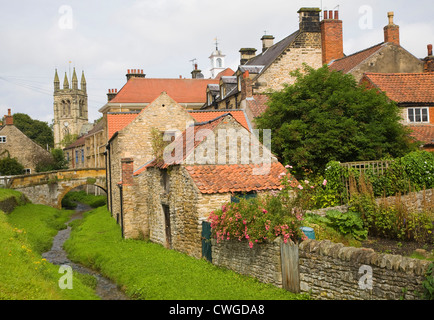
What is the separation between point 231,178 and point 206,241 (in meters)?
2.82

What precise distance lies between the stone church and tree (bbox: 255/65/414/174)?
104437 millimetres

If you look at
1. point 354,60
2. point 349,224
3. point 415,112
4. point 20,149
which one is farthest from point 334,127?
point 20,149

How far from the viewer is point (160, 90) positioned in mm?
50219

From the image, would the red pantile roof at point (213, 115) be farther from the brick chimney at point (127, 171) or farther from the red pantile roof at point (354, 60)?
the brick chimney at point (127, 171)

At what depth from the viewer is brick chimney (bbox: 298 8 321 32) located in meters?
35.9

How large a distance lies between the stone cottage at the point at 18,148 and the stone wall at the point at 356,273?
49415 mm

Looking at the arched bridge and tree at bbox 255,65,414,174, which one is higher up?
tree at bbox 255,65,414,174

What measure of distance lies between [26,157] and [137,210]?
123 ft

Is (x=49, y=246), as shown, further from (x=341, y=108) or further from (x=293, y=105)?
(x=341, y=108)

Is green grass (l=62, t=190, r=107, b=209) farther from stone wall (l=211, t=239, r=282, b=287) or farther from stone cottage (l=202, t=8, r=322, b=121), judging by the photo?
stone wall (l=211, t=239, r=282, b=287)

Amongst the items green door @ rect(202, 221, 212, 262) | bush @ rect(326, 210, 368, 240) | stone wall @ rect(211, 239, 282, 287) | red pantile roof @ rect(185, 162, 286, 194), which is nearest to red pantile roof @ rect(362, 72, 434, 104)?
red pantile roof @ rect(185, 162, 286, 194)

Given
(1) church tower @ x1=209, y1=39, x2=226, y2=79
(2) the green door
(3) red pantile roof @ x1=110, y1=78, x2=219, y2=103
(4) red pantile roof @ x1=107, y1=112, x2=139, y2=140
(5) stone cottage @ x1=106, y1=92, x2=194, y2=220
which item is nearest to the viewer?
(2) the green door
